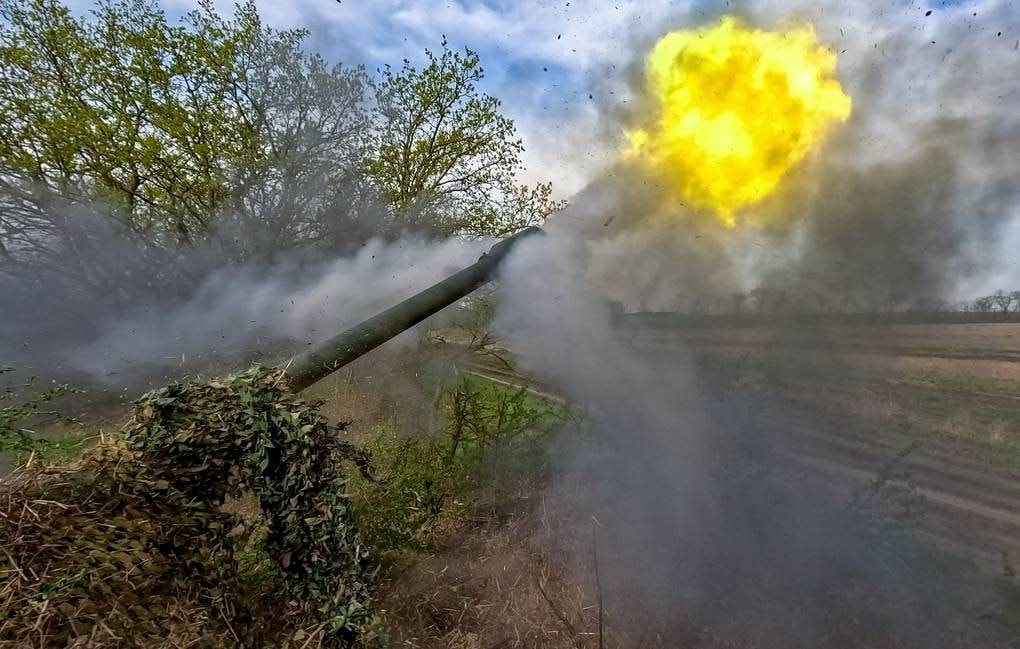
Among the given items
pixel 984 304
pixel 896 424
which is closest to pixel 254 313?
pixel 896 424

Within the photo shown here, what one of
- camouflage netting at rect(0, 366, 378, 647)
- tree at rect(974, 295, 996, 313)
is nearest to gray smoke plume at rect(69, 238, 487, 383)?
camouflage netting at rect(0, 366, 378, 647)

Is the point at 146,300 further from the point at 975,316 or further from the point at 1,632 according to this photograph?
the point at 975,316

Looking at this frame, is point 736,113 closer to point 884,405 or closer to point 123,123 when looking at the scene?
point 884,405

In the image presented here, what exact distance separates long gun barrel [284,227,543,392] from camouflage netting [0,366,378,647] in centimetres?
40

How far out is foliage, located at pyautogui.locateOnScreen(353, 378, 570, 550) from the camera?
23.0 ft

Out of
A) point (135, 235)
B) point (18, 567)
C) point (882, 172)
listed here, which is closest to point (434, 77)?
point (135, 235)

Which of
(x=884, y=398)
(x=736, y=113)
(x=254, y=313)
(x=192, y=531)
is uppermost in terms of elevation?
(x=736, y=113)

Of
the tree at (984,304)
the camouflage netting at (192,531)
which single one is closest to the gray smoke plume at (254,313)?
the camouflage netting at (192,531)

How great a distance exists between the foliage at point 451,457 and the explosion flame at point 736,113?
4.81m

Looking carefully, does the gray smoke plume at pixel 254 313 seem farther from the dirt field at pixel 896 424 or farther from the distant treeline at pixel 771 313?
the dirt field at pixel 896 424

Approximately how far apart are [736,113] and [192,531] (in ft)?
28.2

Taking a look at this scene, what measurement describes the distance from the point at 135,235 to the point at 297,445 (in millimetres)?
11891

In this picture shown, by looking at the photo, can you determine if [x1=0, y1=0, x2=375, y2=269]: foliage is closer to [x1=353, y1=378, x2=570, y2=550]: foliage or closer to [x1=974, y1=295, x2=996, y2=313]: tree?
[x1=353, y1=378, x2=570, y2=550]: foliage

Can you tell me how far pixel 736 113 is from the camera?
747cm
